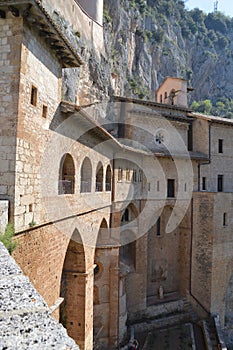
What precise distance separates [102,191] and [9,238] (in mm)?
8958

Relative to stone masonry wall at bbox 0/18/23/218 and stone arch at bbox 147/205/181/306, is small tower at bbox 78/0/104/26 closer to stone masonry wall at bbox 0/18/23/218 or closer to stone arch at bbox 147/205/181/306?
stone arch at bbox 147/205/181/306

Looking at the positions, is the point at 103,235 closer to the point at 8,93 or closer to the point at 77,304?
the point at 77,304

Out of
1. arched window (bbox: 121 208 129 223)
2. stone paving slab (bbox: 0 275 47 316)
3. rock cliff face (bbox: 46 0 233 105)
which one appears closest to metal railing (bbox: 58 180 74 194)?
stone paving slab (bbox: 0 275 47 316)

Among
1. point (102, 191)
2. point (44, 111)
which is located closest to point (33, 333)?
point (44, 111)

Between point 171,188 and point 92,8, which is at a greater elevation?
point 92,8

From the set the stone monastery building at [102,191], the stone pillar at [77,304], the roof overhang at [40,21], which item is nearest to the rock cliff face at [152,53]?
the stone monastery building at [102,191]

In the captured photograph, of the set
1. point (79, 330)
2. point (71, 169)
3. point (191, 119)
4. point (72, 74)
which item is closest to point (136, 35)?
point (191, 119)

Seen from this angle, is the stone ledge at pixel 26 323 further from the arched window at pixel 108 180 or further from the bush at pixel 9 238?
the arched window at pixel 108 180

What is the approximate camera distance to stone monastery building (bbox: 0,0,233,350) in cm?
733

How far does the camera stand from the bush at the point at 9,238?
641 centimetres

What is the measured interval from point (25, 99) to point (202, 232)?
18.5 m

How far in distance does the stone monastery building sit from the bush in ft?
0.75

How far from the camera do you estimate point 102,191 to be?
1537cm

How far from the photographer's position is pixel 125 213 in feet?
72.5
